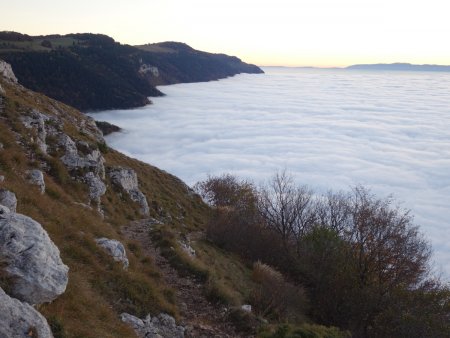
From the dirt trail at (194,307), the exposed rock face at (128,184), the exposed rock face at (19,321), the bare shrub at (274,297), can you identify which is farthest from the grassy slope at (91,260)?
the exposed rock face at (128,184)

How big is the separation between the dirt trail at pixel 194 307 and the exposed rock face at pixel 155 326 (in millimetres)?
446

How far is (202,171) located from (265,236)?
102m

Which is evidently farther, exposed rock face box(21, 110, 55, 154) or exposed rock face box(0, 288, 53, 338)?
exposed rock face box(21, 110, 55, 154)

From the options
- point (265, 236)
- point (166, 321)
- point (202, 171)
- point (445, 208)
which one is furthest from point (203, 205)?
point (202, 171)

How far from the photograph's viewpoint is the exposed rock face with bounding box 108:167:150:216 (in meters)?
27.0

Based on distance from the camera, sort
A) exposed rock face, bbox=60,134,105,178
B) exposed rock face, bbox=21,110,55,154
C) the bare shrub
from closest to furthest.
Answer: the bare shrub → exposed rock face, bbox=21,110,55,154 → exposed rock face, bbox=60,134,105,178

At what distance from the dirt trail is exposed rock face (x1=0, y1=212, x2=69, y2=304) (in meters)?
5.26

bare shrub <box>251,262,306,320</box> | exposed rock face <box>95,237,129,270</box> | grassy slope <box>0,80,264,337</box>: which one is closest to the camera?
grassy slope <box>0,80,264,337</box>

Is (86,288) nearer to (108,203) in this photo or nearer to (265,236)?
(108,203)

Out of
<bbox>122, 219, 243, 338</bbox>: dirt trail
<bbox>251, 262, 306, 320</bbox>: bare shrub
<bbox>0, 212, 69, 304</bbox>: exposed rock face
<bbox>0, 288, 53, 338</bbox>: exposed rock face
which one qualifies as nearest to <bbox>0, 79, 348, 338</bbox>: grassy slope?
<bbox>122, 219, 243, 338</bbox>: dirt trail

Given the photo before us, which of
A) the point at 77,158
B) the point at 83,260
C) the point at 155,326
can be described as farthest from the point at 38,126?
the point at 155,326

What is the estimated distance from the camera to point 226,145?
186m

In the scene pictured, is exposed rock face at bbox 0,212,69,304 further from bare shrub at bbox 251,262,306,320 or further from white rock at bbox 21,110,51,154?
white rock at bbox 21,110,51,154

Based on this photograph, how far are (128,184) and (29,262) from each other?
21261 millimetres
